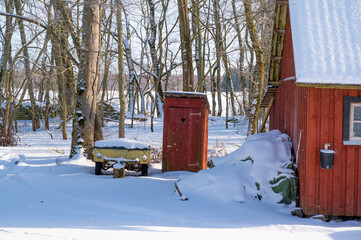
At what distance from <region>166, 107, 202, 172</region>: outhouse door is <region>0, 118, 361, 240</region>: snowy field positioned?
2.01ft

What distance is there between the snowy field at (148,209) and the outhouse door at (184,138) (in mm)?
614

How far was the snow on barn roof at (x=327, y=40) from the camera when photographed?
623 cm

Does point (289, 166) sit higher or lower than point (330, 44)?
lower

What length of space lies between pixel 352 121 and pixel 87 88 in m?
7.95

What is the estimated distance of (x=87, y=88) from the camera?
456 inches

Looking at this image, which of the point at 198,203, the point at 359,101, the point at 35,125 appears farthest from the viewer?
the point at 35,125

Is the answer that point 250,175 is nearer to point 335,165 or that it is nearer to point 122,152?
point 335,165

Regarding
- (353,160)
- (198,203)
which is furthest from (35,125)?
(353,160)

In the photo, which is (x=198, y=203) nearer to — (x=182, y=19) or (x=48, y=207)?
(x=48, y=207)

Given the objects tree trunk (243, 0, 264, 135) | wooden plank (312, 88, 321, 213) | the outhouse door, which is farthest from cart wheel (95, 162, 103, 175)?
tree trunk (243, 0, 264, 135)

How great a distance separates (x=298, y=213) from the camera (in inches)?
262

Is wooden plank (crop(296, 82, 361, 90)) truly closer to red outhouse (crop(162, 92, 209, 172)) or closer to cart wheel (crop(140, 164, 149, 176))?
red outhouse (crop(162, 92, 209, 172))

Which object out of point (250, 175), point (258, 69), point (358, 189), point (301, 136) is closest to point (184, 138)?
point (250, 175)

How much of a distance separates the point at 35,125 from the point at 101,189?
20770 mm
